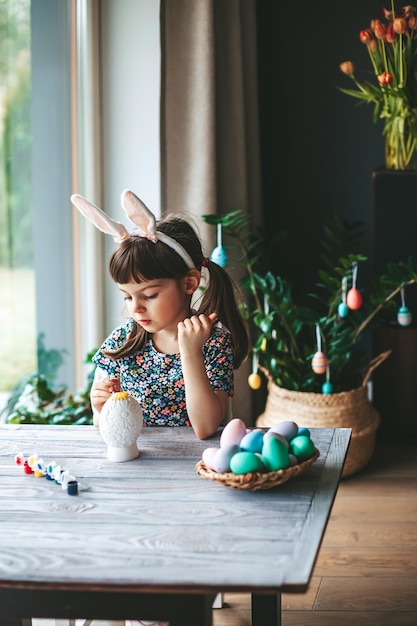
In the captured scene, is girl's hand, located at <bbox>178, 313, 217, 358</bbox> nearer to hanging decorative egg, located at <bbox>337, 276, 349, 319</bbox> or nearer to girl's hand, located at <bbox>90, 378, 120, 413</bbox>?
girl's hand, located at <bbox>90, 378, 120, 413</bbox>

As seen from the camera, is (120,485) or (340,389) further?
(340,389)

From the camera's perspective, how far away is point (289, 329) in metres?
3.24

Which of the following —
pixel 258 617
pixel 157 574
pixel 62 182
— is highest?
pixel 62 182

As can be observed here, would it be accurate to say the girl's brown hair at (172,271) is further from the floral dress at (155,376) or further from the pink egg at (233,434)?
the pink egg at (233,434)

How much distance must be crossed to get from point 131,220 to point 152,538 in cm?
78

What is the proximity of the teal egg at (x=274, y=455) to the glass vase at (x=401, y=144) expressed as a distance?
6.85 ft

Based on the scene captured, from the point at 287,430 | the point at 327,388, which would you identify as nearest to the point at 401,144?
the point at 327,388

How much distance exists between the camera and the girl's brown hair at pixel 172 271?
190 cm

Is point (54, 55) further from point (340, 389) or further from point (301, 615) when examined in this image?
point (301, 615)

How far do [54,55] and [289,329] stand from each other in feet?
4.18

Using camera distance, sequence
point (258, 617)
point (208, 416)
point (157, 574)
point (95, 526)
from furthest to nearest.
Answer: point (208, 416), point (258, 617), point (95, 526), point (157, 574)

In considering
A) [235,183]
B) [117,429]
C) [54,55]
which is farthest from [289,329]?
[117,429]

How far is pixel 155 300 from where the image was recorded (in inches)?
76.2

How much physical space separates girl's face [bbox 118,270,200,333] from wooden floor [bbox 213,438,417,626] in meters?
0.85
